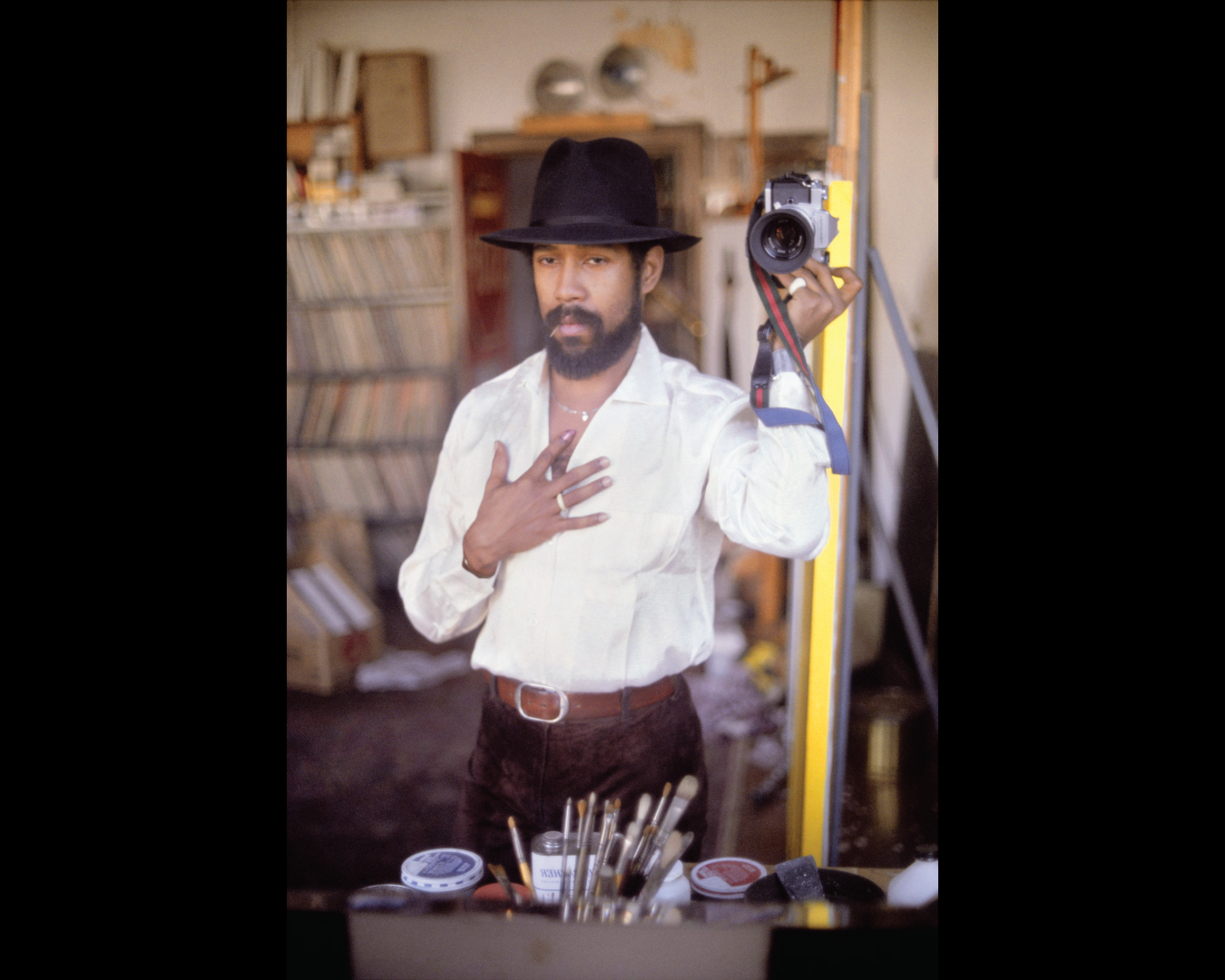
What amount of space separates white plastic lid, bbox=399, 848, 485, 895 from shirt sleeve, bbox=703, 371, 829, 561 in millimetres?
738

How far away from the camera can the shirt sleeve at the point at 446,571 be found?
165 cm

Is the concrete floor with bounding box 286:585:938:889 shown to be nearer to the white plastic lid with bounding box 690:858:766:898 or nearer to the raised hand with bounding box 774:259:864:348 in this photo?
the white plastic lid with bounding box 690:858:766:898

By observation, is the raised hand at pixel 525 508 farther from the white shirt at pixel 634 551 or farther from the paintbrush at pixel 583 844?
the paintbrush at pixel 583 844

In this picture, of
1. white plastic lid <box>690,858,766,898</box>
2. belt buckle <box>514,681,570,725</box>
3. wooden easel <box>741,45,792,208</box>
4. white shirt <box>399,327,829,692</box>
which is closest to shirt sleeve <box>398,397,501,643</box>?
white shirt <box>399,327,829,692</box>

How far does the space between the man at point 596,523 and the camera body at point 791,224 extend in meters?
0.13

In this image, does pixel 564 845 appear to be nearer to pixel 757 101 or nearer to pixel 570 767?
pixel 570 767

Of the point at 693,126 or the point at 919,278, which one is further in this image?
the point at 919,278

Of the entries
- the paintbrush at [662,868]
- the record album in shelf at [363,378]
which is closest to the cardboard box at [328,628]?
the record album in shelf at [363,378]

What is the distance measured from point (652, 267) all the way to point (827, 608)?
28.6 inches

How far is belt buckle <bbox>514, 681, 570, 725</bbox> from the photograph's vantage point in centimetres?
157
